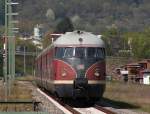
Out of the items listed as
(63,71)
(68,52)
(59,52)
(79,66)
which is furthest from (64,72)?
(59,52)

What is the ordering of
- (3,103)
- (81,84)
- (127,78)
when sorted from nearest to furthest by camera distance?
(3,103) → (81,84) → (127,78)

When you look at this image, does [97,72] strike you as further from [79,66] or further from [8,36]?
[8,36]

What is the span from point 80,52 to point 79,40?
80cm

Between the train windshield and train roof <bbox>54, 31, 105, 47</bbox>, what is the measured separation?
24 cm

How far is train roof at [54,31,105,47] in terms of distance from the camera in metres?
30.8

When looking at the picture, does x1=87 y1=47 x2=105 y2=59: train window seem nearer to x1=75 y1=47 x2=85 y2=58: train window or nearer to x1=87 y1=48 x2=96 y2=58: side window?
x1=87 y1=48 x2=96 y2=58: side window

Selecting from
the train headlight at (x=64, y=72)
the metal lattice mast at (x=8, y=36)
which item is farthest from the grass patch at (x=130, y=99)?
the metal lattice mast at (x=8, y=36)

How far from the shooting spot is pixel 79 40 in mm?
30922

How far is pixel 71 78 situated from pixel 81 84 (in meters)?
0.69

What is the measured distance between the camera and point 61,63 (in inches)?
1198

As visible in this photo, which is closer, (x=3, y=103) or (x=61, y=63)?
(x=3, y=103)

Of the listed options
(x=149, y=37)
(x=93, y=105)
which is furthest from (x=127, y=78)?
(x=93, y=105)

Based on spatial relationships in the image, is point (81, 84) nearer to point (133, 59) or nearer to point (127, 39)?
point (133, 59)

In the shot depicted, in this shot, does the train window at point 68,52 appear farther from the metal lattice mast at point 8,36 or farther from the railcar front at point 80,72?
the metal lattice mast at point 8,36
